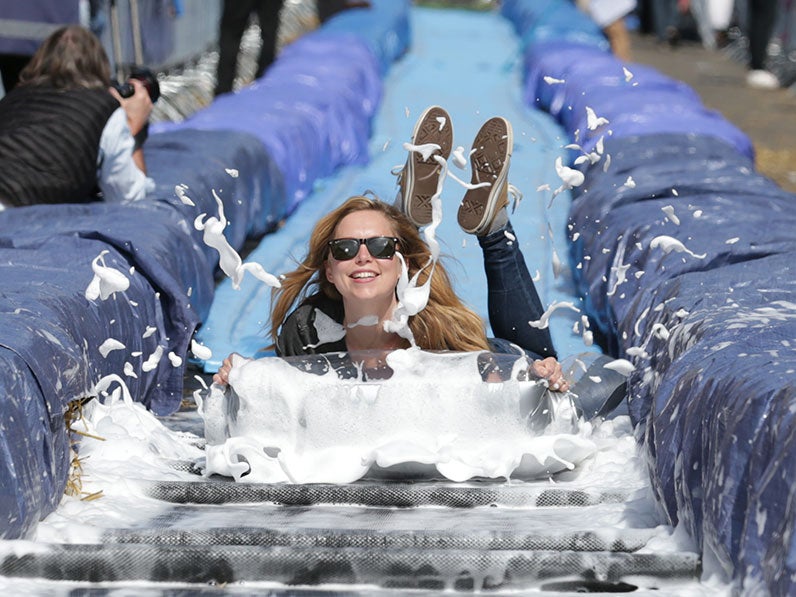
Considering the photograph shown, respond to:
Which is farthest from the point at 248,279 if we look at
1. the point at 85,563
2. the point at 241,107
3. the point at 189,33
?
the point at 189,33

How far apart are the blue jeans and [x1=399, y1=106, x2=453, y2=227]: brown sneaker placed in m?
0.21

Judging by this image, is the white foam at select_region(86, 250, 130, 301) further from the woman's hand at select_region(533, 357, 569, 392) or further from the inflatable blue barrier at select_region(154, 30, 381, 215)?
the inflatable blue barrier at select_region(154, 30, 381, 215)

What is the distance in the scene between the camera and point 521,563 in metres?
2.32

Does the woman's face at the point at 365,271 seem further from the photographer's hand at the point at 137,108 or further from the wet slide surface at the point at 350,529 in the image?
the photographer's hand at the point at 137,108

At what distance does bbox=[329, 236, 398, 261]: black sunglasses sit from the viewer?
327cm

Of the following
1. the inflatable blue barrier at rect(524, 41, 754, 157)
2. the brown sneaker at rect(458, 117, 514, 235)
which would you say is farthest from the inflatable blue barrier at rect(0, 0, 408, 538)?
the inflatable blue barrier at rect(524, 41, 754, 157)

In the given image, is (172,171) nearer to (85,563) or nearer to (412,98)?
(85,563)

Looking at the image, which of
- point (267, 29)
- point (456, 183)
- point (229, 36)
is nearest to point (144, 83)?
point (456, 183)

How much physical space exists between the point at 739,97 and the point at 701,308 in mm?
9122

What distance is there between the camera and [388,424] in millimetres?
3092

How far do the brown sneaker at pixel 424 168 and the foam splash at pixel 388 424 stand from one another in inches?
21.2

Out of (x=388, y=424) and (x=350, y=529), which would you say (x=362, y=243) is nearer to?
(x=388, y=424)

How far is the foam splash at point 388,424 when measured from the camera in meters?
3.04

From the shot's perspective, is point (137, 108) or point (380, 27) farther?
point (380, 27)
